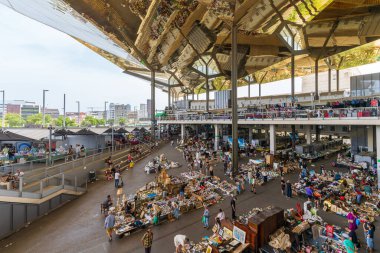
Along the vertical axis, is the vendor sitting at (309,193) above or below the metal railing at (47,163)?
below

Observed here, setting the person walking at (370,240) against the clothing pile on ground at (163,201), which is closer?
the person walking at (370,240)

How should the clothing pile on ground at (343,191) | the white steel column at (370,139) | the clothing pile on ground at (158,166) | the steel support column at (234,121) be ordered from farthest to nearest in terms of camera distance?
the white steel column at (370,139)
the clothing pile on ground at (158,166)
the steel support column at (234,121)
the clothing pile on ground at (343,191)

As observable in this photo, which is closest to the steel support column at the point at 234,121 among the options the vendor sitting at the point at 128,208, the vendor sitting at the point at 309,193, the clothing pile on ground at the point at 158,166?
the clothing pile on ground at the point at 158,166

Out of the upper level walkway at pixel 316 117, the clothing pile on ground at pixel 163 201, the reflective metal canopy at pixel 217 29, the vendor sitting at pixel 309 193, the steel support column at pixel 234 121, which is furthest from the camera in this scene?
the reflective metal canopy at pixel 217 29

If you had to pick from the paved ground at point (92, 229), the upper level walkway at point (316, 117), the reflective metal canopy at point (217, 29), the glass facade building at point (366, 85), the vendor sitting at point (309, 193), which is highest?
the reflective metal canopy at point (217, 29)

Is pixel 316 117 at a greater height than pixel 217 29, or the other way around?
pixel 217 29

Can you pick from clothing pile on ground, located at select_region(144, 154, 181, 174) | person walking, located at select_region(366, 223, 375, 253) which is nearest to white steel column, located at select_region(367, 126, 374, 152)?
person walking, located at select_region(366, 223, 375, 253)

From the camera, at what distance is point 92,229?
31.1ft

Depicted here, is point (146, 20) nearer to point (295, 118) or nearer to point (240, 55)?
point (240, 55)

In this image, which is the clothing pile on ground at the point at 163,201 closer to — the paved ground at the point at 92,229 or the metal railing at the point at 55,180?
the paved ground at the point at 92,229

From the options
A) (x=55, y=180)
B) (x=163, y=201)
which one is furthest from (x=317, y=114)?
(x=55, y=180)

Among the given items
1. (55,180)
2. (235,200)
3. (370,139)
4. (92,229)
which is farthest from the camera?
(370,139)

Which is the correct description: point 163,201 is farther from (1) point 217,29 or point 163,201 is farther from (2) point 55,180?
(1) point 217,29

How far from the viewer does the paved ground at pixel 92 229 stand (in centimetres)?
821
